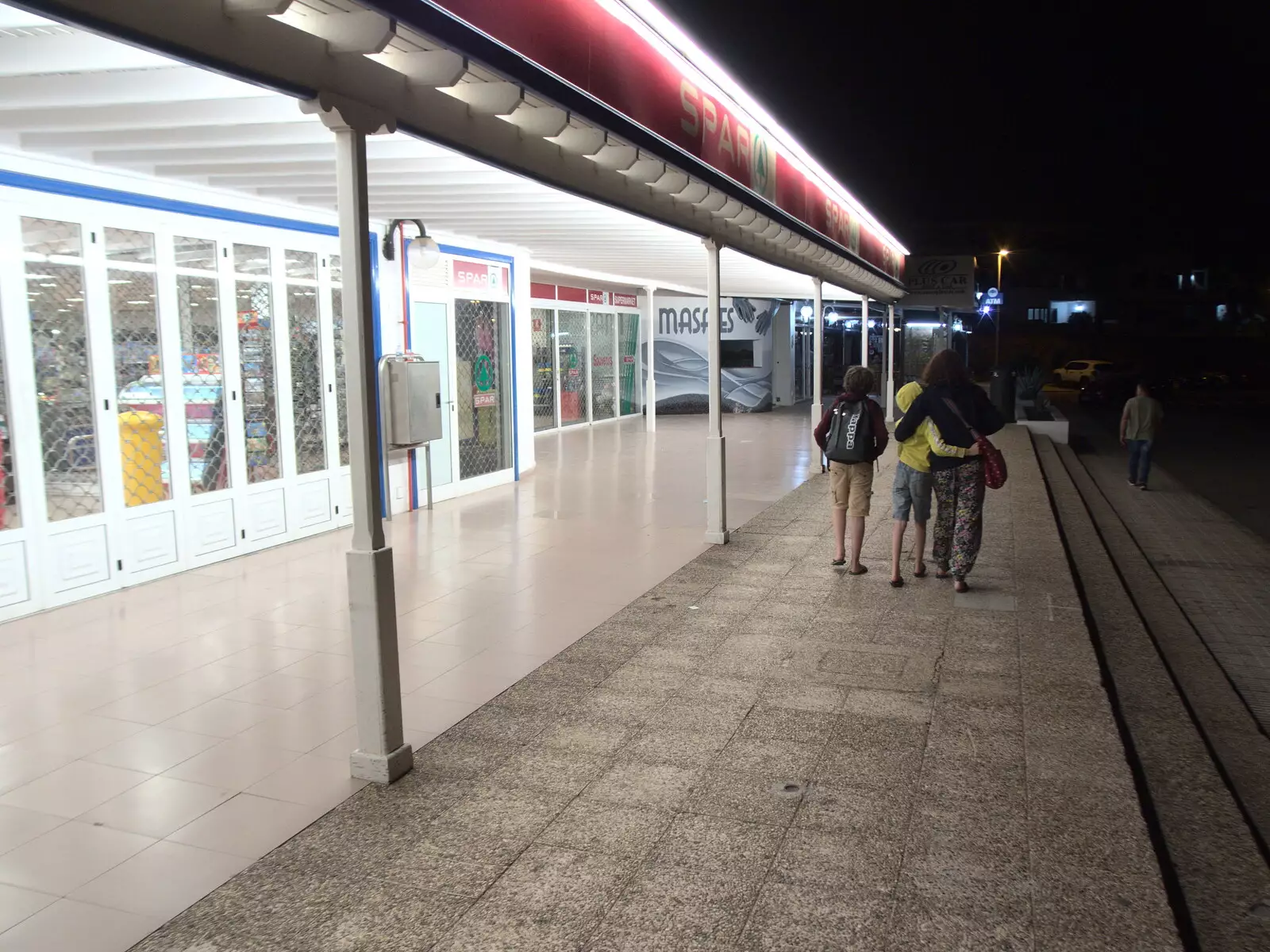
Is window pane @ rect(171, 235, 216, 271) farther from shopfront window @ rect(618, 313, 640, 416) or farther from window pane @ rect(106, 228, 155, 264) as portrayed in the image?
shopfront window @ rect(618, 313, 640, 416)

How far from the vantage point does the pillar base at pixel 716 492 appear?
25.9ft

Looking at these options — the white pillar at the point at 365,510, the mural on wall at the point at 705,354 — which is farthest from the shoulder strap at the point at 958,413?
the mural on wall at the point at 705,354

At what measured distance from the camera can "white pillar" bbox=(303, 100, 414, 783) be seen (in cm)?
351

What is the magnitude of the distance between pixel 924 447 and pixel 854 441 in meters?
0.45

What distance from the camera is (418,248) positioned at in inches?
340

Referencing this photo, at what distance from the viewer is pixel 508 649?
212 inches

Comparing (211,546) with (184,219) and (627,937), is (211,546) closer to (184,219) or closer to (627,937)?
(184,219)

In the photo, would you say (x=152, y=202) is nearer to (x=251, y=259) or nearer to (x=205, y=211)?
(x=205, y=211)

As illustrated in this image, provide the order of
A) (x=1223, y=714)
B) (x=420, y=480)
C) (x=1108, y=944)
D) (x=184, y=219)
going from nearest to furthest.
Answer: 1. (x=1108, y=944)
2. (x=1223, y=714)
3. (x=184, y=219)
4. (x=420, y=480)

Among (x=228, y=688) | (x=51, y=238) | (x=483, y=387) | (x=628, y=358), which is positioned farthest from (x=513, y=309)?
(x=628, y=358)

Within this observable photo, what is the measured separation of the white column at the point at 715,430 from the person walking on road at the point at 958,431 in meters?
2.04

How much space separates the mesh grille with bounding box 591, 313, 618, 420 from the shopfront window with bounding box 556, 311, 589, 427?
318mm

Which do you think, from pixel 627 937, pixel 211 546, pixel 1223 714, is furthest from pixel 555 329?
pixel 627 937

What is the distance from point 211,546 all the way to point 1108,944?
22.2ft
